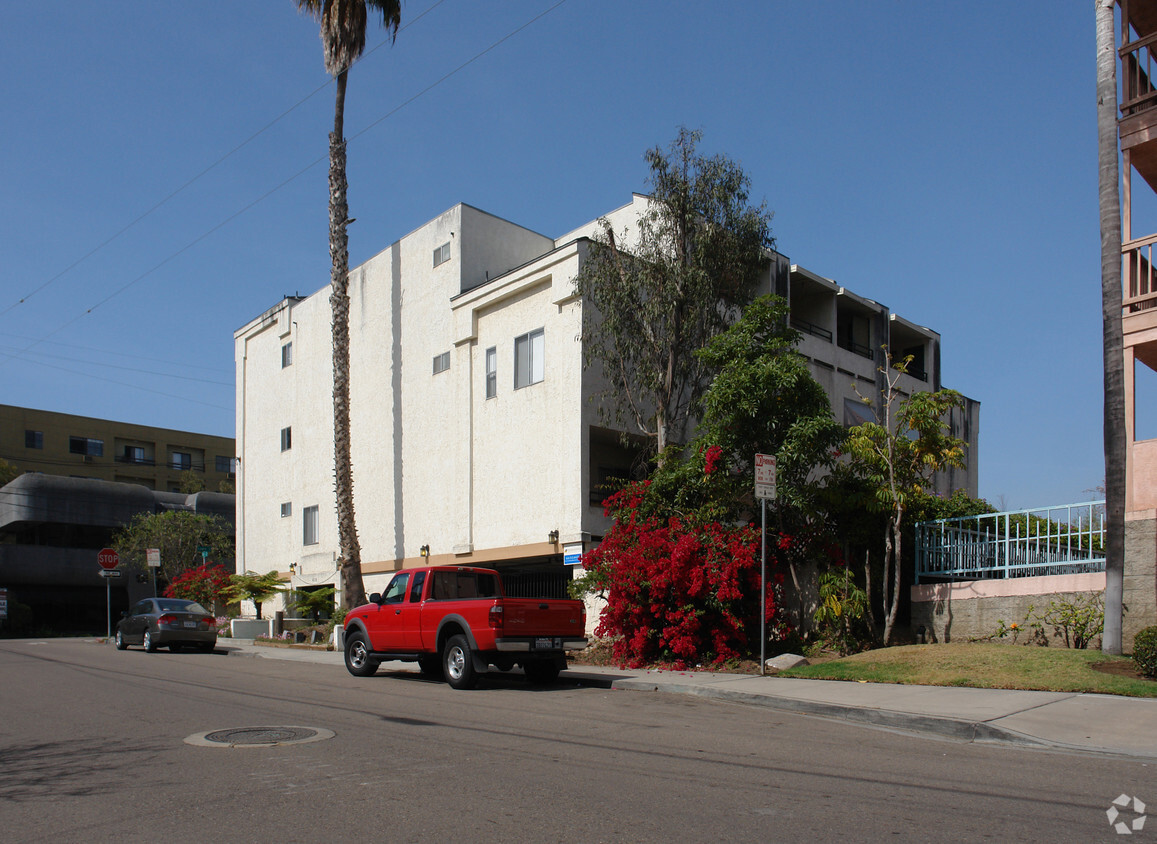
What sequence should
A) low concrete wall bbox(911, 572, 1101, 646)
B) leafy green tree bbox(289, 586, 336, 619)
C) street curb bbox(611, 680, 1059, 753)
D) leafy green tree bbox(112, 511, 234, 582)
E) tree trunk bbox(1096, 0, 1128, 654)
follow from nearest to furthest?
street curb bbox(611, 680, 1059, 753) → tree trunk bbox(1096, 0, 1128, 654) → low concrete wall bbox(911, 572, 1101, 646) → leafy green tree bbox(289, 586, 336, 619) → leafy green tree bbox(112, 511, 234, 582)

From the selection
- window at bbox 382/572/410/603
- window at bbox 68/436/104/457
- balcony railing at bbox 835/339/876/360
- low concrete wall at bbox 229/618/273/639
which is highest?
balcony railing at bbox 835/339/876/360

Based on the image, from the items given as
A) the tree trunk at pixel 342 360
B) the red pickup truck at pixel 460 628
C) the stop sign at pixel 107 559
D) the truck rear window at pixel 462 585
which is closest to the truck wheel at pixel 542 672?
the red pickup truck at pixel 460 628

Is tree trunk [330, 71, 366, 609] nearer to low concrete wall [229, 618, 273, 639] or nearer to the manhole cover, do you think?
low concrete wall [229, 618, 273, 639]

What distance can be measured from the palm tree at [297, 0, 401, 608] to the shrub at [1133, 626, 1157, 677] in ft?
58.5

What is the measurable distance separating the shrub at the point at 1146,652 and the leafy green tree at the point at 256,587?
1013 inches

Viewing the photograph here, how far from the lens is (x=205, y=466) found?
7119cm

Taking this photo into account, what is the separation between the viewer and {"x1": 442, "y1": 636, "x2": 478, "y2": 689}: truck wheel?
13.4 metres

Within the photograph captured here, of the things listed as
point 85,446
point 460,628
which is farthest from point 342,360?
point 85,446

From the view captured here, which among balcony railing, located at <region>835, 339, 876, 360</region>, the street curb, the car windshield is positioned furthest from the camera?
balcony railing, located at <region>835, 339, 876, 360</region>

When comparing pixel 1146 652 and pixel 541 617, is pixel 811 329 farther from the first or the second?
pixel 1146 652

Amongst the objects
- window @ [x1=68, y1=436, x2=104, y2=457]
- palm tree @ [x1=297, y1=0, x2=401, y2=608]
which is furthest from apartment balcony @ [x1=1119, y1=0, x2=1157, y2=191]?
window @ [x1=68, y1=436, x2=104, y2=457]

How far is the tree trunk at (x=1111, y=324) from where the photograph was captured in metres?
12.4

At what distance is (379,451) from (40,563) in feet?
97.7

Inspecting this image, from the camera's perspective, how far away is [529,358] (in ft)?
73.5
